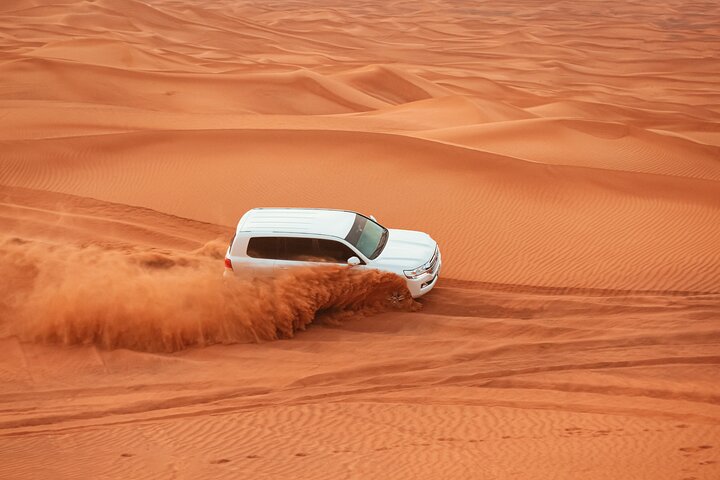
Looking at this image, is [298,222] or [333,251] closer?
[333,251]

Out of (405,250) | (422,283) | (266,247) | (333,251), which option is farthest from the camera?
(405,250)

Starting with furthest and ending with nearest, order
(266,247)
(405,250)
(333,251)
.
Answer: (405,250), (266,247), (333,251)

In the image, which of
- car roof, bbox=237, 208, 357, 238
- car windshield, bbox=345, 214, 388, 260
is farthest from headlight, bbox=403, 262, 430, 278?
car roof, bbox=237, 208, 357, 238

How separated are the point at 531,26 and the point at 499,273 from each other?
143 feet

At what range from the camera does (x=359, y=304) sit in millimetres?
10539

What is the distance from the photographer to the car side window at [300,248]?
10.3 m

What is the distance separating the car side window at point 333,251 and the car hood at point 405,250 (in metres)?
0.43

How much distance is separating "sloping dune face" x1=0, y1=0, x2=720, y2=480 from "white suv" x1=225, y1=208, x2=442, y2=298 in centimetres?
25

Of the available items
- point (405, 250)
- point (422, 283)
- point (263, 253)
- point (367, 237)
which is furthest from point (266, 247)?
point (422, 283)

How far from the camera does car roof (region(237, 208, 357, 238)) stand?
34.0 feet

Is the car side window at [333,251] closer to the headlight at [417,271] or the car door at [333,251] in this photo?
the car door at [333,251]

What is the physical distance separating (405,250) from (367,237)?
0.59 m

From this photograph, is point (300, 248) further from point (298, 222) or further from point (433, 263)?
point (433, 263)

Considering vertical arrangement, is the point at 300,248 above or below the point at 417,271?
above
